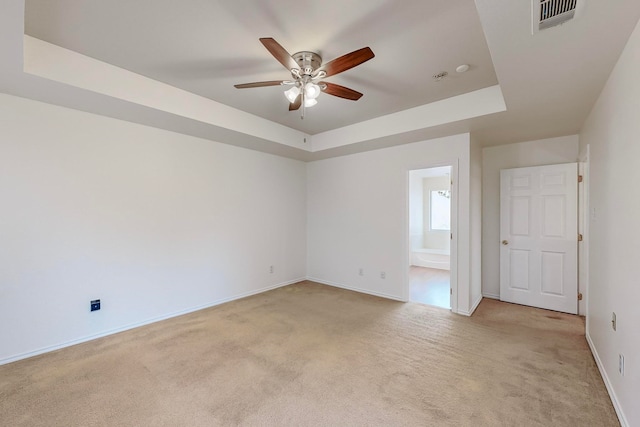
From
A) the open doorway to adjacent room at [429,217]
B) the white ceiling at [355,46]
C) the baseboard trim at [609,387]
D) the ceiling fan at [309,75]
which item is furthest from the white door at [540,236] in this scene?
the ceiling fan at [309,75]

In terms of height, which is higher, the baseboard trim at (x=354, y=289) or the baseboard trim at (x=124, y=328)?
the baseboard trim at (x=354, y=289)

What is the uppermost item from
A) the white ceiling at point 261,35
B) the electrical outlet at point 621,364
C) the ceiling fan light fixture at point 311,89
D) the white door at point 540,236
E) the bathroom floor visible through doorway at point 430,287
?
the white ceiling at point 261,35

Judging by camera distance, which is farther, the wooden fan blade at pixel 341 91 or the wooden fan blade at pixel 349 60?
the wooden fan blade at pixel 341 91

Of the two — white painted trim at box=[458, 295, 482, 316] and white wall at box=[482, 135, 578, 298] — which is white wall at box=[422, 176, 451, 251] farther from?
white painted trim at box=[458, 295, 482, 316]

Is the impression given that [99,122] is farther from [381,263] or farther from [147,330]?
[381,263]

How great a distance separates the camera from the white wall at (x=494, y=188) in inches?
153

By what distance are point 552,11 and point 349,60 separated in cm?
113

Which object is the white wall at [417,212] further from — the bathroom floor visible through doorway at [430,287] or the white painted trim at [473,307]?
the white painted trim at [473,307]

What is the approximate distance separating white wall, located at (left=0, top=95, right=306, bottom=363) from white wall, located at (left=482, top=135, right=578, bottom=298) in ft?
12.1

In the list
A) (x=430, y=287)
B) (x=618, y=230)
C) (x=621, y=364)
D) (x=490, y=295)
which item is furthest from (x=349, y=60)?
(x=430, y=287)

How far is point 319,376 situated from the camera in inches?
85.4

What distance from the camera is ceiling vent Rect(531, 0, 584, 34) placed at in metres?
1.36

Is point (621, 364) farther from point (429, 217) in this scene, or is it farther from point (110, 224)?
point (429, 217)

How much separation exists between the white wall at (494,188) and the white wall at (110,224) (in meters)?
3.69
